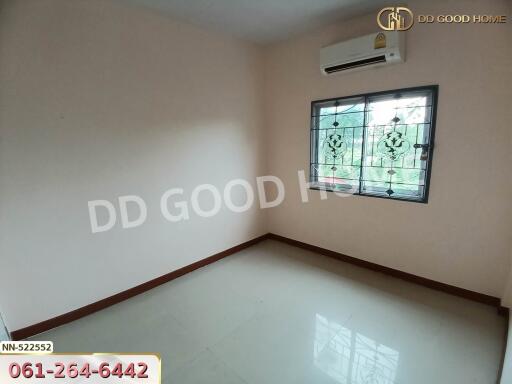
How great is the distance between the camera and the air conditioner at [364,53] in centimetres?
223

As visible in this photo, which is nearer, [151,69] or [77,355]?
[77,355]

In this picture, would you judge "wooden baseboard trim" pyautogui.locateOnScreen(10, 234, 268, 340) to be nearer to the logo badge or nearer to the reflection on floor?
the reflection on floor

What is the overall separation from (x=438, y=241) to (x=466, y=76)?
145cm

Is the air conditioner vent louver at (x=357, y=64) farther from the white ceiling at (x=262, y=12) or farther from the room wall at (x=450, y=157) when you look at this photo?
the white ceiling at (x=262, y=12)

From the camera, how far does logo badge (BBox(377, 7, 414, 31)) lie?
7.35 feet

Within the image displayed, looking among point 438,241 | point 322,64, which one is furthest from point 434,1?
point 438,241

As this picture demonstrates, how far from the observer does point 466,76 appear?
81.2 inches

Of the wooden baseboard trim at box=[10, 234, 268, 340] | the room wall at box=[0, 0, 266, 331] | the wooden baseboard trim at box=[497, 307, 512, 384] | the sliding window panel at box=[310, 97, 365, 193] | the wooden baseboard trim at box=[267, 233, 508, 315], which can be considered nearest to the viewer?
the wooden baseboard trim at box=[497, 307, 512, 384]

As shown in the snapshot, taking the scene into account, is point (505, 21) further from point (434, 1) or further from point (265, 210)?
point (265, 210)

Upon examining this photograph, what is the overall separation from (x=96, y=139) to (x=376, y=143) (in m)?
2.65

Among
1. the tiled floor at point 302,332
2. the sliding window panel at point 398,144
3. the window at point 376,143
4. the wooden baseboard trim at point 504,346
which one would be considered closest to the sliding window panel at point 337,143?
the window at point 376,143

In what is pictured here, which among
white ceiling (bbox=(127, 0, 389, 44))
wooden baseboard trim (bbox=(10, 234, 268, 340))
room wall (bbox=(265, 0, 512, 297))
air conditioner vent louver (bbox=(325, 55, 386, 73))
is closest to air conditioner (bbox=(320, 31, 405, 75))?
air conditioner vent louver (bbox=(325, 55, 386, 73))

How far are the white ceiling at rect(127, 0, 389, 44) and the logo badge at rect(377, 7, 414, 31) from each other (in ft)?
0.33

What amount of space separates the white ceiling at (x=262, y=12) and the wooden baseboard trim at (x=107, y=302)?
257 cm
